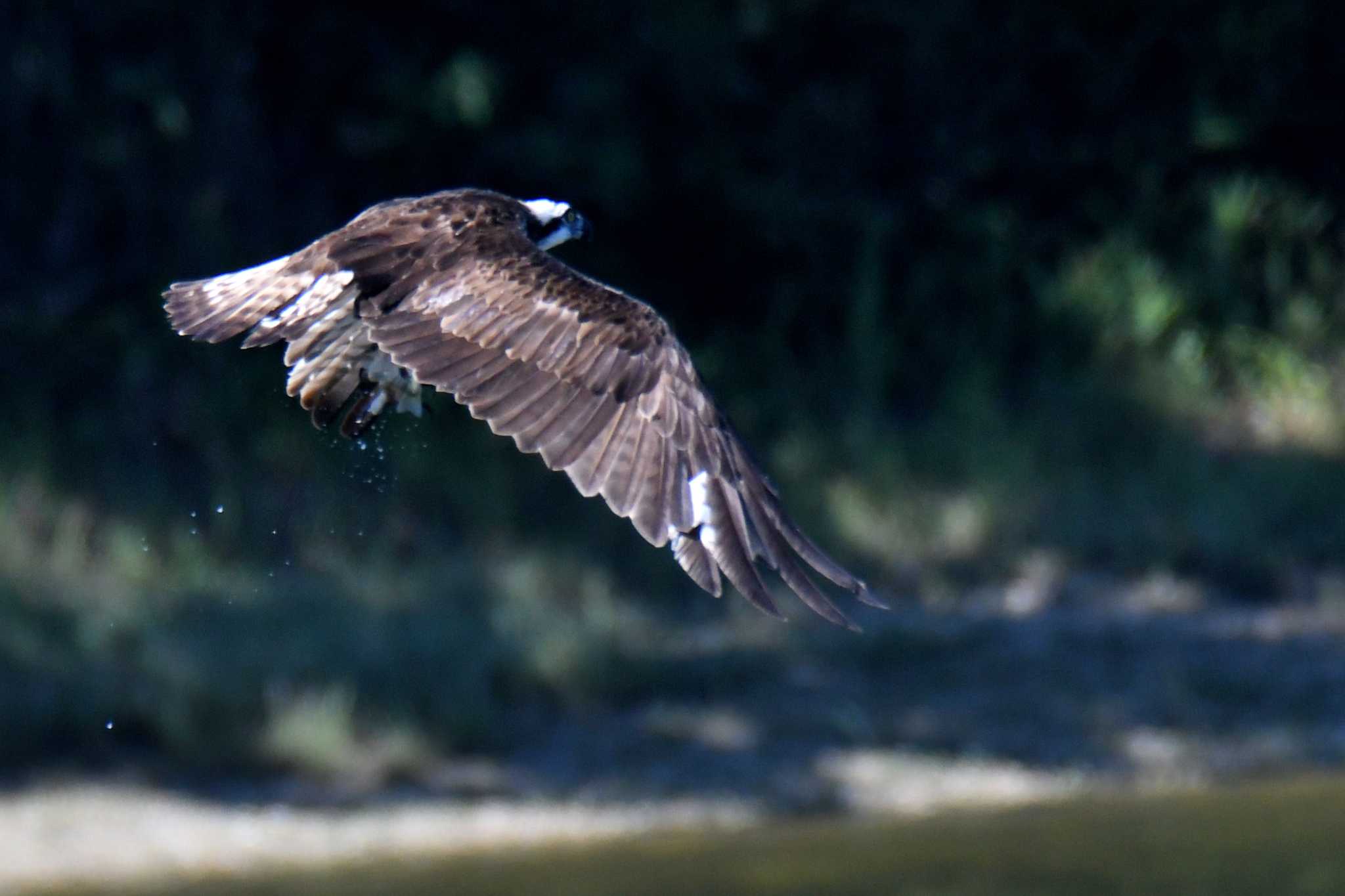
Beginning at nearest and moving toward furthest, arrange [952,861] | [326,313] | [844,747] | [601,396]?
[601,396] → [326,313] → [952,861] → [844,747]

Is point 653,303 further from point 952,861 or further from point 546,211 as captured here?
point 546,211

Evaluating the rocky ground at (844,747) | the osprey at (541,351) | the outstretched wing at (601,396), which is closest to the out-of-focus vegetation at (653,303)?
the rocky ground at (844,747)

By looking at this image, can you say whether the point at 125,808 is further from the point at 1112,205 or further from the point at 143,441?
the point at 1112,205

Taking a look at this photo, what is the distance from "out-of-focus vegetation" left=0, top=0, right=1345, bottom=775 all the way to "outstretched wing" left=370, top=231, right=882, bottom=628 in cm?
384

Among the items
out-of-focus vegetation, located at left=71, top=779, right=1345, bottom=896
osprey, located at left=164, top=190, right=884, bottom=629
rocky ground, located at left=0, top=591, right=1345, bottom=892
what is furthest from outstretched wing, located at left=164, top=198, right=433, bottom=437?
rocky ground, located at left=0, top=591, right=1345, bottom=892

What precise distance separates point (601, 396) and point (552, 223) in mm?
1115

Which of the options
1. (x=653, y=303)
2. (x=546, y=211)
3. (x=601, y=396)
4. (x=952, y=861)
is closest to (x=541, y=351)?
(x=601, y=396)

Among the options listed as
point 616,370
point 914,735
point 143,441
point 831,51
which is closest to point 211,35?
point 143,441

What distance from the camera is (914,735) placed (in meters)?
9.04

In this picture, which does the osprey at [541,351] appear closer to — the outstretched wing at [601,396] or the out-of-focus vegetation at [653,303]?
the outstretched wing at [601,396]

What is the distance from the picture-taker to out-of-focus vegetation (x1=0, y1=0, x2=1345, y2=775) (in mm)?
9055

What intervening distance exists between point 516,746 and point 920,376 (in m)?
3.36

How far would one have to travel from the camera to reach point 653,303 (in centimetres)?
1071

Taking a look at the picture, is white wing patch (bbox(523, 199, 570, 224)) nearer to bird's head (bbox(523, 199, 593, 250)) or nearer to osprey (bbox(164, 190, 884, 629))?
bird's head (bbox(523, 199, 593, 250))
